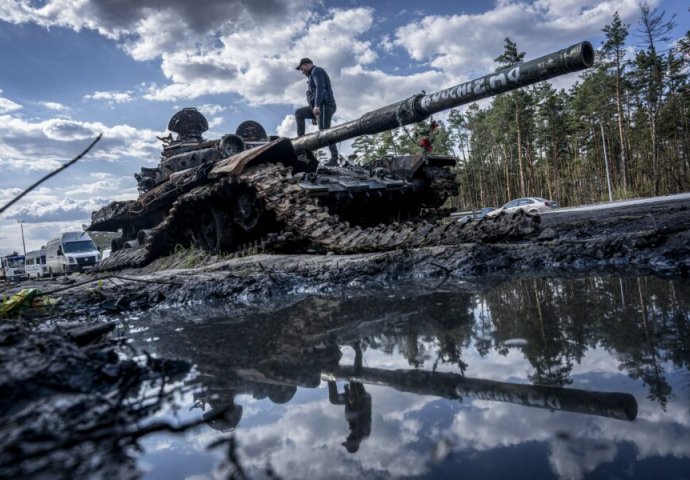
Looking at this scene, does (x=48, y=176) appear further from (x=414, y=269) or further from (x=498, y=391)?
(x=414, y=269)

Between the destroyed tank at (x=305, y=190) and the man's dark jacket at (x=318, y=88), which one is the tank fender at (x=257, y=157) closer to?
the destroyed tank at (x=305, y=190)

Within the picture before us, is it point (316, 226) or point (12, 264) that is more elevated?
point (12, 264)

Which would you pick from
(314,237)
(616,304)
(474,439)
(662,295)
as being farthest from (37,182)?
(314,237)

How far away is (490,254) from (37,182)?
3233 mm

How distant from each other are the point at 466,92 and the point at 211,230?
4.83 m

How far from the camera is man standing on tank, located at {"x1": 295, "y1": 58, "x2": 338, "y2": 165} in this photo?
327 inches

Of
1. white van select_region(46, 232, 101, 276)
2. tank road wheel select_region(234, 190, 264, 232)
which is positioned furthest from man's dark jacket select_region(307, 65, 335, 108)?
white van select_region(46, 232, 101, 276)

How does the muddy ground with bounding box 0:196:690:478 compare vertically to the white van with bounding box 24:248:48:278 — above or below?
below

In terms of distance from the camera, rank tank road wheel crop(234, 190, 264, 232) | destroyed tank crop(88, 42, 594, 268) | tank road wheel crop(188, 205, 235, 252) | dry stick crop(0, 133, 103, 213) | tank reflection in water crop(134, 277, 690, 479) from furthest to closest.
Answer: tank road wheel crop(188, 205, 235, 252)
tank road wheel crop(234, 190, 264, 232)
destroyed tank crop(88, 42, 594, 268)
dry stick crop(0, 133, 103, 213)
tank reflection in water crop(134, 277, 690, 479)

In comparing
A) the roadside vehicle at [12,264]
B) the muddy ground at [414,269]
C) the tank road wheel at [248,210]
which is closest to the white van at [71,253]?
the roadside vehicle at [12,264]

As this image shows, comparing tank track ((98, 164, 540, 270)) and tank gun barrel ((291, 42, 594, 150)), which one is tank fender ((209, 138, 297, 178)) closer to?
tank track ((98, 164, 540, 270))

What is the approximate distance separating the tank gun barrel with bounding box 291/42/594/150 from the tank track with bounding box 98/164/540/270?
1133 millimetres

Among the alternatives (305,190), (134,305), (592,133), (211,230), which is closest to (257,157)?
(305,190)

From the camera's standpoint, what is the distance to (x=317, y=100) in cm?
829
